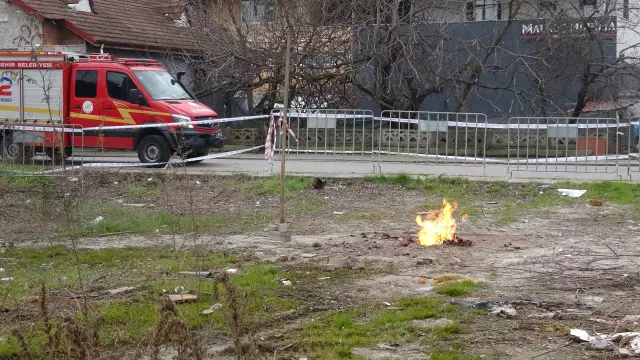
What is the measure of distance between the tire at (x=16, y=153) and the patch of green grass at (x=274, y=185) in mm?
4915

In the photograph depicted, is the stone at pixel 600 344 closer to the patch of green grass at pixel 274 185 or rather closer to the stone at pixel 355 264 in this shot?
the stone at pixel 355 264

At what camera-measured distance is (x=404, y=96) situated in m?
26.1

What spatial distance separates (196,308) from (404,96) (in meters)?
19.0

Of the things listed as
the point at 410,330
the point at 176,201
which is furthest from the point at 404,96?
the point at 410,330

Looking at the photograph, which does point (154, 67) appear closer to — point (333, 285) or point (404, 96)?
point (404, 96)

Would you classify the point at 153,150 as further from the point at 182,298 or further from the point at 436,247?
the point at 182,298

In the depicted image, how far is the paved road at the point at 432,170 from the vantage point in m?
17.8

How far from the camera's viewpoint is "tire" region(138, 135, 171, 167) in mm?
20406

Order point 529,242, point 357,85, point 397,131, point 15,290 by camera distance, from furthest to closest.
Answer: point 357,85 < point 397,131 < point 529,242 < point 15,290

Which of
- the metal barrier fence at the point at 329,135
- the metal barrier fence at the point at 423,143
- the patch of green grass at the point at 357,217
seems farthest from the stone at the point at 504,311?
the metal barrier fence at the point at 329,135

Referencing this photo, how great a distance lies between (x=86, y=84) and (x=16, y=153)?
2.93 metres

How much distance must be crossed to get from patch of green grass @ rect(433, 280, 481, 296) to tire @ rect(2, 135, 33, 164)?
38.6 feet

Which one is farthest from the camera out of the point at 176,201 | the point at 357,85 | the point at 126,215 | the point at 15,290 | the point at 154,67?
the point at 357,85

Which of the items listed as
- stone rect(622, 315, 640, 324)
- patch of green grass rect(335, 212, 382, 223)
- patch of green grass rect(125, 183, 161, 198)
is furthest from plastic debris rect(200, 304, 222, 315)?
patch of green grass rect(125, 183, 161, 198)
